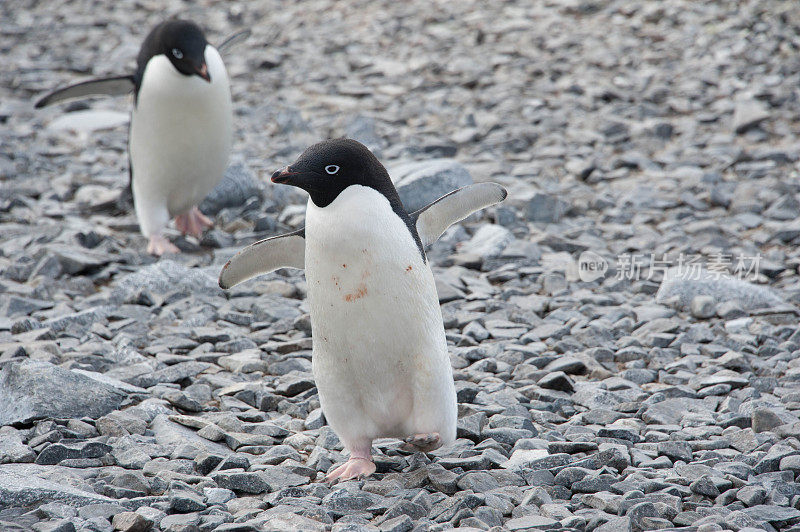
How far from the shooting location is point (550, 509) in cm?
262

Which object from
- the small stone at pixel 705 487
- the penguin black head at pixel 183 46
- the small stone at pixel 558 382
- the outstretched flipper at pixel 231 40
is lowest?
the small stone at pixel 558 382

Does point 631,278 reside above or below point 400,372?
below

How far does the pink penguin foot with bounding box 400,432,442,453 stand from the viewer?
113 inches

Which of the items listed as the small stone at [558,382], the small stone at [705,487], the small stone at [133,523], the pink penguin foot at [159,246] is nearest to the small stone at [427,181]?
the pink penguin foot at [159,246]

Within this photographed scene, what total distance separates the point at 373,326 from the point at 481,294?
75.3 inches

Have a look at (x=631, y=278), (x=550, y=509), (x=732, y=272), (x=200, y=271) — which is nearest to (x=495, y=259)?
(x=631, y=278)

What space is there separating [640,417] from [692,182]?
3258mm

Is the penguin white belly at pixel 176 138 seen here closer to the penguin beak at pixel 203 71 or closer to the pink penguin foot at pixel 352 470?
the penguin beak at pixel 203 71

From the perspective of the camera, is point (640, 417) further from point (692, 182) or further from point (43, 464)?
point (692, 182)

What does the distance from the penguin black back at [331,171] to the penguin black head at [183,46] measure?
2830 millimetres

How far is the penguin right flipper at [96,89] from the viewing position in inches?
245

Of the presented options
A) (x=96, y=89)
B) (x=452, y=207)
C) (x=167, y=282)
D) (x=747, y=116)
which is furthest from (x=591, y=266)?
(x=96, y=89)

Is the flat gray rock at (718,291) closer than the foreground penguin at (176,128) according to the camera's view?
Yes

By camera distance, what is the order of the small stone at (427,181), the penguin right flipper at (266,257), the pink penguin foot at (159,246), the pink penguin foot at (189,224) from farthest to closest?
1. the pink penguin foot at (189,224)
2. the small stone at (427,181)
3. the pink penguin foot at (159,246)
4. the penguin right flipper at (266,257)
